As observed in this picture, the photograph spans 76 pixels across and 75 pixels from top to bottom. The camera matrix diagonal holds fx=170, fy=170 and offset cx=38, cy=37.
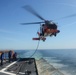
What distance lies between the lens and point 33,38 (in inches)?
1533

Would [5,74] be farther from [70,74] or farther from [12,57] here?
[70,74]

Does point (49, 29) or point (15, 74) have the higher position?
point (49, 29)

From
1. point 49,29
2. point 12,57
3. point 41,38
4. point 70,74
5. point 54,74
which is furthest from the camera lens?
point 70,74

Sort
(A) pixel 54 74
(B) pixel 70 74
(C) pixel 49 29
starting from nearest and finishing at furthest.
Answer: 1. (C) pixel 49 29
2. (A) pixel 54 74
3. (B) pixel 70 74

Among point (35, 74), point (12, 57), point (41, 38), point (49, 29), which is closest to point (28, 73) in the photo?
point (35, 74)

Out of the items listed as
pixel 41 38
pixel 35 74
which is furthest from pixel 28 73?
pixel 41 38

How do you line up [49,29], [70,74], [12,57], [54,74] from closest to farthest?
[49,29] → [54,74] → [12,57] → [70,74]

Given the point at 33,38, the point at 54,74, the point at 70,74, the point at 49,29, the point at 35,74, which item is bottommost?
the point at 70,74

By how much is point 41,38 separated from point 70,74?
20094 mm

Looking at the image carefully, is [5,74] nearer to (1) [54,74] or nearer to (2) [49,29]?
(2) [49,29]

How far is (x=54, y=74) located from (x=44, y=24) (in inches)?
554

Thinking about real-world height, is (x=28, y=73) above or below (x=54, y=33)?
below

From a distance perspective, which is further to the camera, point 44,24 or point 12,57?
point 12,57

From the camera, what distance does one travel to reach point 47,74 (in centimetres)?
3906
